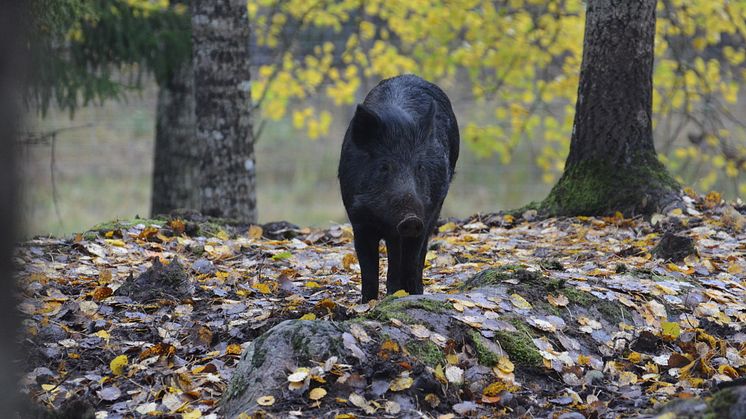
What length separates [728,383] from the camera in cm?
344

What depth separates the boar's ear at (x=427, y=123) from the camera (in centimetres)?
546

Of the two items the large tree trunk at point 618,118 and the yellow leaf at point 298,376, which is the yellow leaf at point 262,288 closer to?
the yellow leaf at point 298,376

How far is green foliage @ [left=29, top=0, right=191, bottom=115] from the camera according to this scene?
9.46m

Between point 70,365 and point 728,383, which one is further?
point 70,365

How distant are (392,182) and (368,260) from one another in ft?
1.81

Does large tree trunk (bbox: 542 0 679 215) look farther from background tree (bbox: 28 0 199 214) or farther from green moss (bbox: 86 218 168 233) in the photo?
background tree (bbox: 28 0 199 214)

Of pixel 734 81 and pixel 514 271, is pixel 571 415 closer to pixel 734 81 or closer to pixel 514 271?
pixel 514 271

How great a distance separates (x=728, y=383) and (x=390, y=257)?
240 cm

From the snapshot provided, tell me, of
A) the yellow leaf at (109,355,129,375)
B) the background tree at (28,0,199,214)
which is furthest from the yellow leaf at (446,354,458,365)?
the background tree at (28,0,199,214)

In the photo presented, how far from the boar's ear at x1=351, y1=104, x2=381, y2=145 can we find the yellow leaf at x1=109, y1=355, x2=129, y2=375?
1.76 m

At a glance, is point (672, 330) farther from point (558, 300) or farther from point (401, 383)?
point (401, 383)

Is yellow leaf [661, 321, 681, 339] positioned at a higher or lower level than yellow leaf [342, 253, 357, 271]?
higher

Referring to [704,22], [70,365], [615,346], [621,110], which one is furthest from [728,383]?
[704,22]

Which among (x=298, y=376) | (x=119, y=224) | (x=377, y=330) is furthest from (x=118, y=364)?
(x=119, y=224)
